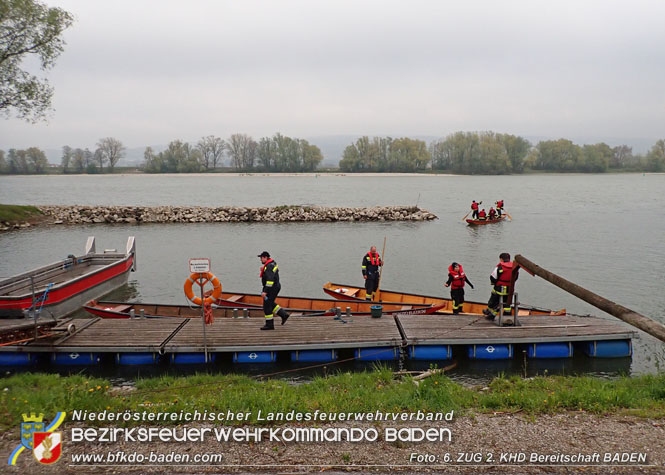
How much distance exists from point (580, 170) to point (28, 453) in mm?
166998

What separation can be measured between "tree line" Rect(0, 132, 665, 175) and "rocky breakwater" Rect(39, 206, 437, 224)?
10116 centimetres

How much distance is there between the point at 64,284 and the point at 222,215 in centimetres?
3025

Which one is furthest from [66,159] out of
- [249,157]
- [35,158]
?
[249,157]

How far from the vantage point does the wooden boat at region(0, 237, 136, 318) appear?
14.4 meters

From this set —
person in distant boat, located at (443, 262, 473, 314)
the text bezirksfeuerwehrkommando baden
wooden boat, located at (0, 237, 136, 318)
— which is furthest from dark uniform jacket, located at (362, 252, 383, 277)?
wooden boat, located at (0, 237, 136, 318)

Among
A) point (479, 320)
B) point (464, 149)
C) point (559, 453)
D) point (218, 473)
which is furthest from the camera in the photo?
point (464, 149)

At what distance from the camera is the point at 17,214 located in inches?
1657

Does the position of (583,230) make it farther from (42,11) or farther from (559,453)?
(42,11)

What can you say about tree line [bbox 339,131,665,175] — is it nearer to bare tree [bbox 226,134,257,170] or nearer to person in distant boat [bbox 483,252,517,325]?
bare tree [bbox 226,134,257,170]

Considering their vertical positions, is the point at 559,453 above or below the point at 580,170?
below

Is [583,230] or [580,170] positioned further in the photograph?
[580,170]

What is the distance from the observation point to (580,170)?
14812cm

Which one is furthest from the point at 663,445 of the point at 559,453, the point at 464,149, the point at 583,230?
the point at 464,149

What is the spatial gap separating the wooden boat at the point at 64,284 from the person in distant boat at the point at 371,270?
10.1m
